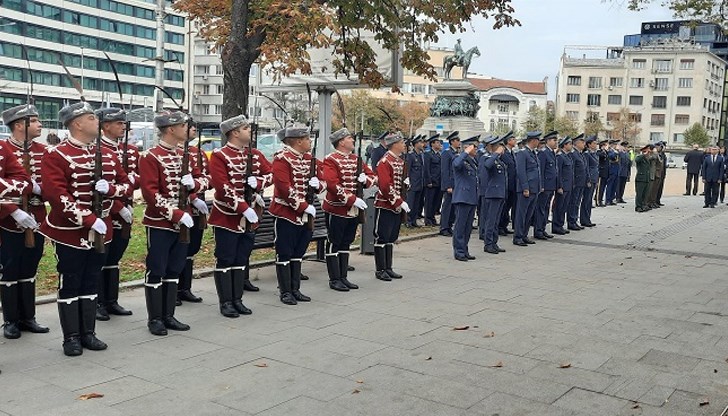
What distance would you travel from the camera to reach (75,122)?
20.7 feet

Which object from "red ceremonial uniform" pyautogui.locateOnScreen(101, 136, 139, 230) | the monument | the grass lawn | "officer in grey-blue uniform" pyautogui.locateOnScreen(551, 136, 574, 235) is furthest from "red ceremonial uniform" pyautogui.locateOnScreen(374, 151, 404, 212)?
the monument

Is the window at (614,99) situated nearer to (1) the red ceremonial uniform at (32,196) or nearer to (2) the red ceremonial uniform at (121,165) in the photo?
(2) the red ceremonial uniform at (121,165)

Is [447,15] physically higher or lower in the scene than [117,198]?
higher

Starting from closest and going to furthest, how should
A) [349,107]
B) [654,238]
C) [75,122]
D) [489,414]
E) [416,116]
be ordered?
[489,414] < [75,122] < [654,238] < [349,107] < [416,116]

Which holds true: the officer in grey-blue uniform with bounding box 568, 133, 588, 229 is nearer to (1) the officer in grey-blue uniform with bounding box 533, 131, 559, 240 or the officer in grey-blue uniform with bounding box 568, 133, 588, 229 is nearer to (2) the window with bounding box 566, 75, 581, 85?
(1) the officer in grey-blue uniform with bounding box 533, 131, 559, 240

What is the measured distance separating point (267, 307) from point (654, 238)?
10107 millimetres

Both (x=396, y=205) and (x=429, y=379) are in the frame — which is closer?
(x=429, y=379)

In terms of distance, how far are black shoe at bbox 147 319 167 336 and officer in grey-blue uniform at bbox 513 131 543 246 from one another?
8303 millimetres

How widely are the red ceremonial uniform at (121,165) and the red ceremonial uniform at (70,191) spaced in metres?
0.46

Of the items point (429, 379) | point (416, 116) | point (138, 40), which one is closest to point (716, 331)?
point (429, 379)

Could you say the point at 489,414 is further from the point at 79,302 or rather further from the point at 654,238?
the point at 654,238

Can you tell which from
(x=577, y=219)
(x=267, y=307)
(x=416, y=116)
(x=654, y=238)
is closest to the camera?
(x=267, y=307)

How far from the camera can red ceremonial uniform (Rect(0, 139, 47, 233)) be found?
22.0 ft

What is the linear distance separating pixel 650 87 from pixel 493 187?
95873mm
